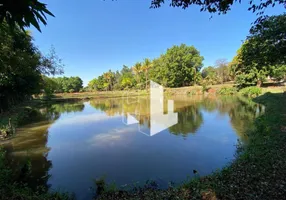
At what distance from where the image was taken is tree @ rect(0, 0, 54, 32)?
1.25 metres

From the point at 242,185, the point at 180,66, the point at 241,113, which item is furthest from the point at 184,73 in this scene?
the point at 242,185

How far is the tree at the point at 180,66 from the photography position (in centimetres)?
4212

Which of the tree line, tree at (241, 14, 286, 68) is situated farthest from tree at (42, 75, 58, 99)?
the tree line

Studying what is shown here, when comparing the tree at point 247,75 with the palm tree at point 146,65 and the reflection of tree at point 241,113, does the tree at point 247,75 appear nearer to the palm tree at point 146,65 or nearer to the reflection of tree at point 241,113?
the reflection of tree at point 241,113

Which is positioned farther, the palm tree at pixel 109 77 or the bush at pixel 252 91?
the palm tree at pixel 109 77

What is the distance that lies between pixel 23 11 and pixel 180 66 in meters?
43.1

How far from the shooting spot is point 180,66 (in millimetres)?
42438

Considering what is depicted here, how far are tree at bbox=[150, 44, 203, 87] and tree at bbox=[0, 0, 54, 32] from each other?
1653 inches

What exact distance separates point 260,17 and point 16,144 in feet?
32.7

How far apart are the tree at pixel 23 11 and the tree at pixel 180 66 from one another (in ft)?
138

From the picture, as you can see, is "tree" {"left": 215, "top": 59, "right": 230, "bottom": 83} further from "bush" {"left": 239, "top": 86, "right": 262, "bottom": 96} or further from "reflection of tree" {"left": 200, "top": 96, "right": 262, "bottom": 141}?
"reflection of tree" {"left": 200, "top": 96, "right": 262, "bottom": 141}

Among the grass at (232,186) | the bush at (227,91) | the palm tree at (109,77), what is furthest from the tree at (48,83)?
the bush at (227,91)

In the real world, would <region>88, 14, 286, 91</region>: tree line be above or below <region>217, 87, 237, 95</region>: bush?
above

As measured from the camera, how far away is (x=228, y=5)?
2.71 m
